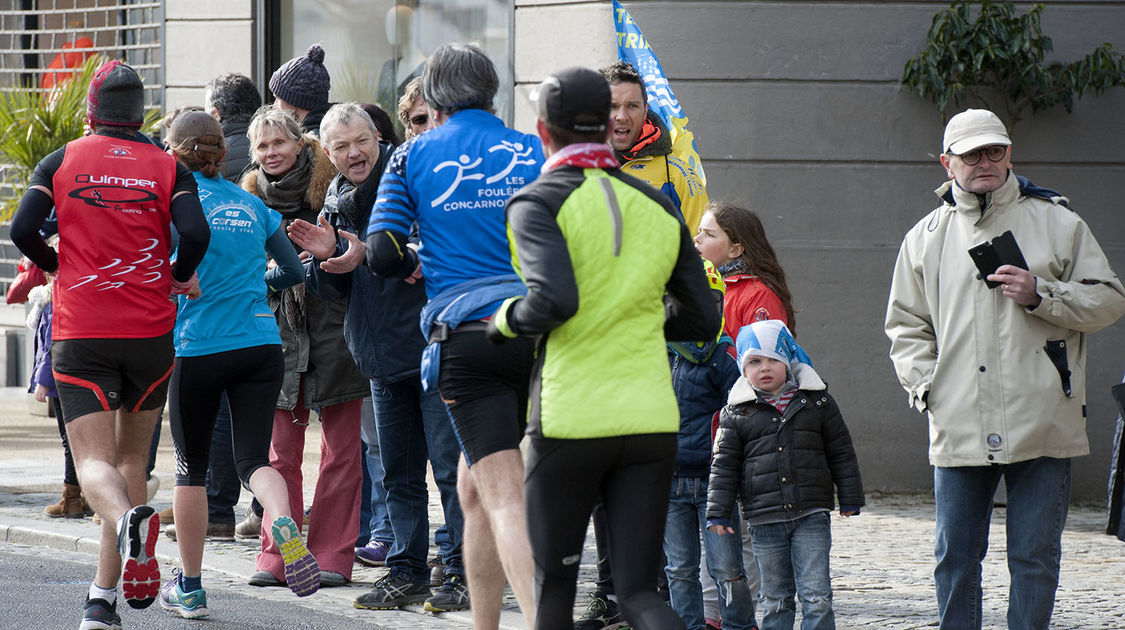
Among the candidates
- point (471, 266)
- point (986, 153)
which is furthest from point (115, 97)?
point (986, 153)

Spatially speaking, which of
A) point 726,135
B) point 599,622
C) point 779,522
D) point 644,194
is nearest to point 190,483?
point 599,622

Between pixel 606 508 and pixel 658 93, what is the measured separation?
3.44 metres

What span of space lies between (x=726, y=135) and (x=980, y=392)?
15.8ft

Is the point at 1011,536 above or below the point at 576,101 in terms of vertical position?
below

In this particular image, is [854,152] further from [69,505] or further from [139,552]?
[139,552]

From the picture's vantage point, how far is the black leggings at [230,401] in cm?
601

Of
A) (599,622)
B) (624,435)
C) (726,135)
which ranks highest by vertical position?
(726,135)

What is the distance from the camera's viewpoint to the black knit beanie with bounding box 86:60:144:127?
5.71 m

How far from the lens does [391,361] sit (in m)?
6.30

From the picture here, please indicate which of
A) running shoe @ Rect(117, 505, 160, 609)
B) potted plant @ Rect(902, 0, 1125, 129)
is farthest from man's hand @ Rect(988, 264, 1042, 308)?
potted plant @ Rect(902, 0, 1125, 129)

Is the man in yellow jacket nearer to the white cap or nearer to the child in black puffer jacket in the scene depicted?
the child in black puffer jacket

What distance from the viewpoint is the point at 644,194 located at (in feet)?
13.4

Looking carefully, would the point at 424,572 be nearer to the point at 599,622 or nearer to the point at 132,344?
the point at 599,622

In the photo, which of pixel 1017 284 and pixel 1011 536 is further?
pixel 1011 536
